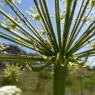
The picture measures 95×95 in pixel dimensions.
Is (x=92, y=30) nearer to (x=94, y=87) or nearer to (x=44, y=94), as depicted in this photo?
(x=44, y=94)

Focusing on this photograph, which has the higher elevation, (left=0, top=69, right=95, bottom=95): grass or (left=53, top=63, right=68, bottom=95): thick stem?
(left=0, top=69, right=95, bottom=95): grass

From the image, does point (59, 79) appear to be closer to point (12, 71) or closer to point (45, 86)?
point (12, 71)

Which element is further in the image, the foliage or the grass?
the grass

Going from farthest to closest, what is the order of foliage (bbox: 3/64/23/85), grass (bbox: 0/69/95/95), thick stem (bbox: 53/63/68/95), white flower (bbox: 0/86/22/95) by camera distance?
grass (bbox: 0/69/95/95), foliage (bbox: 3/64/23/85), thick stem (bbox: 53/63/68/95), white flower (bbox: 0/86/22/95)

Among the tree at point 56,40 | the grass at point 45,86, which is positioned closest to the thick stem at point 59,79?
the tree at point 56,40

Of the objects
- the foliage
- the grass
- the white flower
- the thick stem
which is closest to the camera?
the white flower

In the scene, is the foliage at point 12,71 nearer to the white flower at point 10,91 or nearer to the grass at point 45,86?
the white flower at point 10,91

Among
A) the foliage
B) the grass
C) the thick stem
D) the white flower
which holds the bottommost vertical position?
the white flower

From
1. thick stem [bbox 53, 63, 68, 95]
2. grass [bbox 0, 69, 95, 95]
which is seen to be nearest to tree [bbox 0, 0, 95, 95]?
thick stem [bbox 53, 63, 68, 95]

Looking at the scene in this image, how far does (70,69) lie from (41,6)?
226cm

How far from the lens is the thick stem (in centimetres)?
799

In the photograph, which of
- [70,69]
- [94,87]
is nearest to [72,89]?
[94,87]

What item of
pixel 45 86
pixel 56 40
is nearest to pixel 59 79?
pixel 56 40

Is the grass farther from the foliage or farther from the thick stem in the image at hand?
the thick stem
